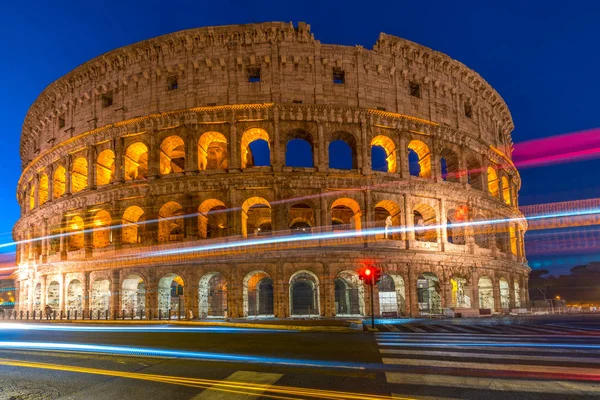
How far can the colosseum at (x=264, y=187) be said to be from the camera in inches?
1069

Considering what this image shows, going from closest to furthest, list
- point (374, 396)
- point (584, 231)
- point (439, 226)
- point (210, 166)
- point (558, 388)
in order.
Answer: point (374, 396) < point (558, 388) < point (439, 226) < point (210, 166) < point (584, 231)

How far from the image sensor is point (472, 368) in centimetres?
821

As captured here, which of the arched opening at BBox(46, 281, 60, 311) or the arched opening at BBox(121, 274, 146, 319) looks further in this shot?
the arched opening at BBox(46, 281, 60, 311)

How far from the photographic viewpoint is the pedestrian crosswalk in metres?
6.51

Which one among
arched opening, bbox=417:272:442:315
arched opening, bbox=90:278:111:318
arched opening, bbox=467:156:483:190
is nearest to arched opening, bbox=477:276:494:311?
arched opening, bbox=417:272:442:315

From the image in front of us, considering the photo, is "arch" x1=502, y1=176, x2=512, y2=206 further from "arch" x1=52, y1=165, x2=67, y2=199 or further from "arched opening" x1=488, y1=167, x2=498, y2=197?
"arch" x1=52, y1=165, x2=67, y2=199

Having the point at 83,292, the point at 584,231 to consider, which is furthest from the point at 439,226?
the point at 584,231

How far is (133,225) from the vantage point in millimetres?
29953

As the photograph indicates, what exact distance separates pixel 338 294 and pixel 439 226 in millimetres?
8514

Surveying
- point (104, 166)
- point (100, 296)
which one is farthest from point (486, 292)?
point (104, 166)

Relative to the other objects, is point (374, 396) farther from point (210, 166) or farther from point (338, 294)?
point (210, 166)

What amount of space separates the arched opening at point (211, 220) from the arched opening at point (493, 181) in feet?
70.2

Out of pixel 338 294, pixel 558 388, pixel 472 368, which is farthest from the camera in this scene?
pixel 338 294

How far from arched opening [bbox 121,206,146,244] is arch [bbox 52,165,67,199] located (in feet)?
24.6
